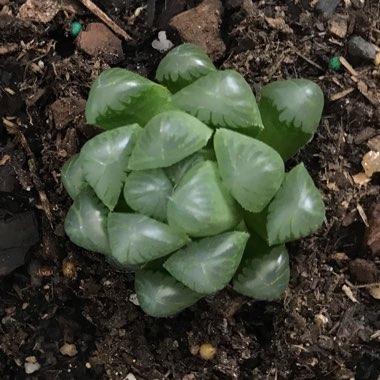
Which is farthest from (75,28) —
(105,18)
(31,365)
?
(31,365)

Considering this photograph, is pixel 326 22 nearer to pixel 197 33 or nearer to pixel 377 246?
pixel 197 33

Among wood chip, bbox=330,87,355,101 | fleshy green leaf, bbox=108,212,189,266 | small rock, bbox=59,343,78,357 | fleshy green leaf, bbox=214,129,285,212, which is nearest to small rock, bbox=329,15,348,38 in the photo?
wood chip, bbox=330,87,355,101

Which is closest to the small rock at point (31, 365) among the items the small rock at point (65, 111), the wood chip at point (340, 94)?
the small rock at point (65, 111)

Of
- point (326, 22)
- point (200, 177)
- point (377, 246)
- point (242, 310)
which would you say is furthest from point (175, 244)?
point (326, 22)

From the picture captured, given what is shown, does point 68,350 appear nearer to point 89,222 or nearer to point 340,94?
point 89,222

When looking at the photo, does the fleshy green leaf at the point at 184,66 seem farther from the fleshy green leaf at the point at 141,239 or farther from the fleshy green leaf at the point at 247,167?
the fleshy green leaf at the point at 141,239
